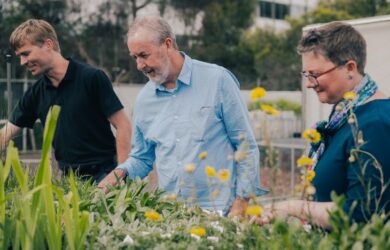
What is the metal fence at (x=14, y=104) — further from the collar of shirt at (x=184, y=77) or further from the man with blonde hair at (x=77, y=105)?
the collar of shirt at (x=184, y=77)

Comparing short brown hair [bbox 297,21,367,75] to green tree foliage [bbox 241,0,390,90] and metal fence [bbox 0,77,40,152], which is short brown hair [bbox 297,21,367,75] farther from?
green tree foliage [bbox 241,0,390,90]

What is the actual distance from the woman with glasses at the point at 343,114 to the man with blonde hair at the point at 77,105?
159 centimetres

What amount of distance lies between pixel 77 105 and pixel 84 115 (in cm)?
7

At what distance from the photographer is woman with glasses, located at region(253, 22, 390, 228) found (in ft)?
6.48

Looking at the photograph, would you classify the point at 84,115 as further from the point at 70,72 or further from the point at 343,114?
the point at 343,114

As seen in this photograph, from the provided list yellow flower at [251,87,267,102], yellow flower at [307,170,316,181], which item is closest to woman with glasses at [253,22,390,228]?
yellow flower at [307,170,316,181]

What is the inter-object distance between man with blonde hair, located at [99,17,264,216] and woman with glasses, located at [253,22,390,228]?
0.77 meters

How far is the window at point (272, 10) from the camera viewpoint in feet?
163

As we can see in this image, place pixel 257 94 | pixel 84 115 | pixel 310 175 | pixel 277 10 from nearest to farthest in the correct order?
pixel 257 94
pixel 310 175
pixel 84 115
pixel 277 10

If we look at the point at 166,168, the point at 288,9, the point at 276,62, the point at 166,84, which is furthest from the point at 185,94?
the point at 288,9

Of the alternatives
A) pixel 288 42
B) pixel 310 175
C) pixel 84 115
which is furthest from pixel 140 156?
pixel 288 42

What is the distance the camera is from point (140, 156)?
317 centimetres

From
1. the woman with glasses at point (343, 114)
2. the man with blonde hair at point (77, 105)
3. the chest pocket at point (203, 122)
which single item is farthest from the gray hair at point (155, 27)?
the woman with glasses at point (343, 114)

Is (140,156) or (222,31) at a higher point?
(140,156)
